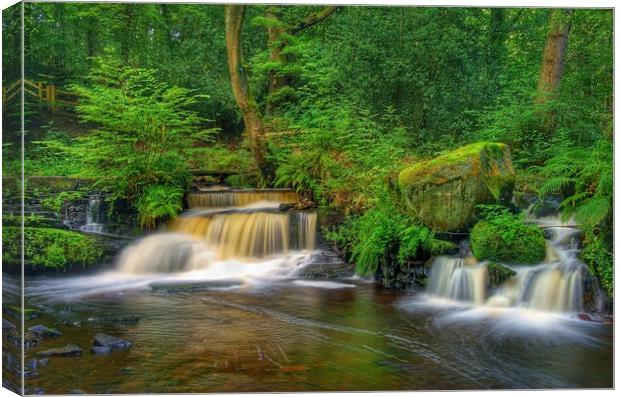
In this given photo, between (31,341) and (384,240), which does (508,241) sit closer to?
(384,240)

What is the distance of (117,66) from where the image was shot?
821 centimetres

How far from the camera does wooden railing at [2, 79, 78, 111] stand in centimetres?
527

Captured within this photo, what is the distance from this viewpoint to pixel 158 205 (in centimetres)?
877

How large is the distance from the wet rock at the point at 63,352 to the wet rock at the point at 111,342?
0.58 ft

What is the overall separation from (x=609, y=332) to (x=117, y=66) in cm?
580

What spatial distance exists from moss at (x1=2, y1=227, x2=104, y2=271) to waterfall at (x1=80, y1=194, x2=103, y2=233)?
0.66 feet

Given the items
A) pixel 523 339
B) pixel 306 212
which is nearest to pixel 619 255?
pixel 523 339

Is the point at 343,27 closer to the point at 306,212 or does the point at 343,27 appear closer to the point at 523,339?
the point at 306,212

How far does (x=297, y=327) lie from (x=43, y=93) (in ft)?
10.7

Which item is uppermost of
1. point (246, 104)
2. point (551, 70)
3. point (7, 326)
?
point (551, 70)

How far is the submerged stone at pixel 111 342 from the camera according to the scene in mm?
5723

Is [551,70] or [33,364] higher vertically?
[551,70]

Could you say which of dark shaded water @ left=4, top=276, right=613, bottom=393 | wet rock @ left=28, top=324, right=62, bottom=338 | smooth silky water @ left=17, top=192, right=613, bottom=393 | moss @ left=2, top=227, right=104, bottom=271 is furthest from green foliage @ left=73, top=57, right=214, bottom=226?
wet rock @ left=28, top=324, right=62, bottom=338

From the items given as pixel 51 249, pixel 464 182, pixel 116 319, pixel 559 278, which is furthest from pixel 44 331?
pixel 559 278
